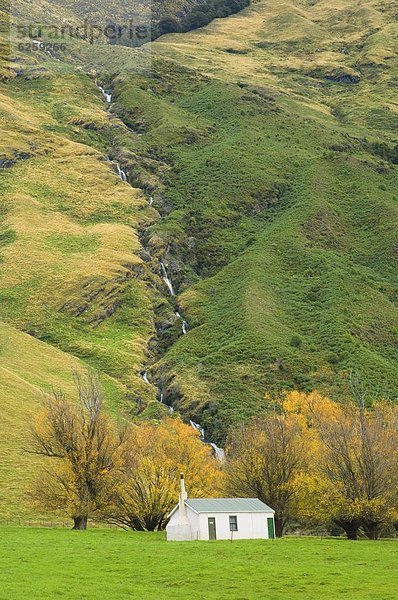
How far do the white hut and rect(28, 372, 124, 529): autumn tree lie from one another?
8.81 metres

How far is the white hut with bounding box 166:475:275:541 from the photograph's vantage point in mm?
72500

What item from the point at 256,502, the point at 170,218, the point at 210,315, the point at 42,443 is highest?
the point at 170,218

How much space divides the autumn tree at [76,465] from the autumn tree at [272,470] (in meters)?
11.7

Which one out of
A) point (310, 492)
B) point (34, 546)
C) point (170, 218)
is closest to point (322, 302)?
point (170, 218)

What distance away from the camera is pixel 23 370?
128m

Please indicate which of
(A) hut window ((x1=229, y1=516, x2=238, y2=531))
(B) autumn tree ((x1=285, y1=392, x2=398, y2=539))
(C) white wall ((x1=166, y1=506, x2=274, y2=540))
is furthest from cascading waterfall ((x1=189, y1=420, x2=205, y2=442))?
(A) hut window ((x1=229, y1=516, x2=238, y2=531))

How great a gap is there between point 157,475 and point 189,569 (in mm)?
28103

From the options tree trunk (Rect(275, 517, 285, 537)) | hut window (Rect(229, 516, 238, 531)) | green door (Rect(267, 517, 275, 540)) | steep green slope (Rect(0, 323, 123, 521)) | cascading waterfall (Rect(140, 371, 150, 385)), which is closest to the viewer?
hut window (Rect(229, 516, 238, 531))

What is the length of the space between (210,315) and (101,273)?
22579 millimetres

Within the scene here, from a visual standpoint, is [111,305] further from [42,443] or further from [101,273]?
[42,443]

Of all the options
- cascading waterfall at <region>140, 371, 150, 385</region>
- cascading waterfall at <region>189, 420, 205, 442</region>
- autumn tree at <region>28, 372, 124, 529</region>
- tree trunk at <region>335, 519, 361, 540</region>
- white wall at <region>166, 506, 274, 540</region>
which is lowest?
tree trunk at <region>335, 519, 361, 540</region>

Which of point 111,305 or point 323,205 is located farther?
point 323,205

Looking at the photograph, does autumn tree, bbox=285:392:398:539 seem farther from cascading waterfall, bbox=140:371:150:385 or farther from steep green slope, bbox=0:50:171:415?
cascading waterfall, bbox=140:371:150:385

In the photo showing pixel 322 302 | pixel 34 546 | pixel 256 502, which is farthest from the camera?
pixel 322 302
